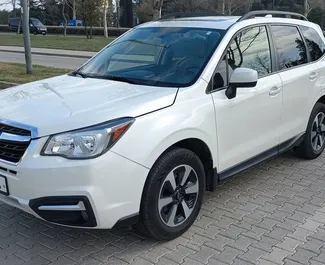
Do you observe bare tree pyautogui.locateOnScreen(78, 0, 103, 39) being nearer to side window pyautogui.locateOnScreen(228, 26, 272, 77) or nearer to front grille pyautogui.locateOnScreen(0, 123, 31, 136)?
side window pyautogui.locateOnScreen(228, 26, 272, 77)

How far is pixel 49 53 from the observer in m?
23.8

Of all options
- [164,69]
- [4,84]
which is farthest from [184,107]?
[4,84]

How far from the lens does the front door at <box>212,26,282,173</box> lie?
3.76m

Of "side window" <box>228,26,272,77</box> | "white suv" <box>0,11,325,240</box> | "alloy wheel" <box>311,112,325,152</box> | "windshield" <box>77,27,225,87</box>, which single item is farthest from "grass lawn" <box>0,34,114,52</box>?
"side window" <box>228,26,272,77</box>

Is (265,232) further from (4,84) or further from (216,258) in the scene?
(4,84)

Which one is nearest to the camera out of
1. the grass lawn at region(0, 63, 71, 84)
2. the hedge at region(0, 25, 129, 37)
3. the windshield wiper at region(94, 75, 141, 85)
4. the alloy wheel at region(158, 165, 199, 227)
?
the alloy wheel at region(158, 165, 199, 227)

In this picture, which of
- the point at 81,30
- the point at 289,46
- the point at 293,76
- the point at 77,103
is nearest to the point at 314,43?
the point at 289,46

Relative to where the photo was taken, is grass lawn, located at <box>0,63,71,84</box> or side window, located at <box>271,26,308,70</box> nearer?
side window, located at <box>271,26,308,70</box>

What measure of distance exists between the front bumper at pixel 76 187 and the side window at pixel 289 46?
7.90ft

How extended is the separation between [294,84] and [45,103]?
2.72m

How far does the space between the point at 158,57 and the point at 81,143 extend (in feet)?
4.86

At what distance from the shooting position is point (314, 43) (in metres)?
5.33

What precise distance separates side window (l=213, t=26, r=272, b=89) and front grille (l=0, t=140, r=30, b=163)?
1.67 meters

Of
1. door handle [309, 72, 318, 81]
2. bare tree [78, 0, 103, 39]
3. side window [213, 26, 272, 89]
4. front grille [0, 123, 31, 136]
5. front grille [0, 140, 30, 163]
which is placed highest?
bare tree [78, 0, 103, 39]
